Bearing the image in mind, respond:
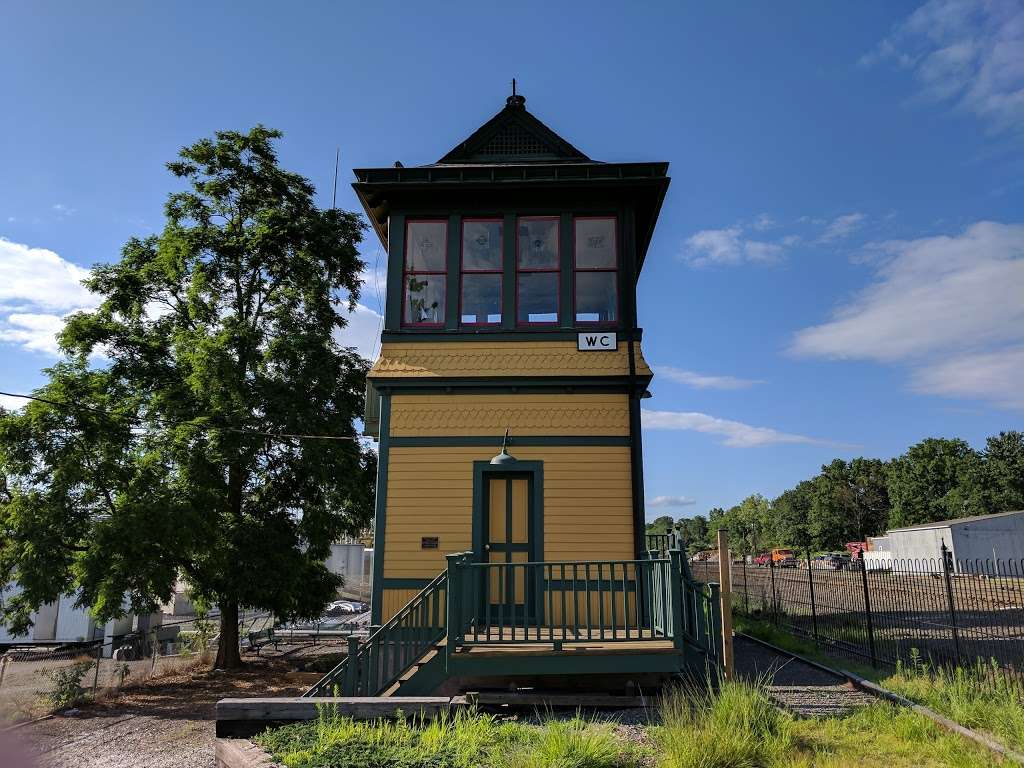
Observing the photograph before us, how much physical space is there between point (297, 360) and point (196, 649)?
1015 cm

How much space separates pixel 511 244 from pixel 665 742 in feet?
→ 28.1

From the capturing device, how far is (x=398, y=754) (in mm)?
6285

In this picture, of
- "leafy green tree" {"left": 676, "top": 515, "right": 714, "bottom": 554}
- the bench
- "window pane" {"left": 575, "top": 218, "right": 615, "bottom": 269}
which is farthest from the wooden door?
"leafy green tree" {"left": 676, "top": 515, "right": 714, "bottom": 554}

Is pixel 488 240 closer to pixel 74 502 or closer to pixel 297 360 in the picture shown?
pixel 297 360

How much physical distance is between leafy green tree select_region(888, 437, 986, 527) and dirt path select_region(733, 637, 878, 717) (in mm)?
80444

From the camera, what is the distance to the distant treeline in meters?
79.4

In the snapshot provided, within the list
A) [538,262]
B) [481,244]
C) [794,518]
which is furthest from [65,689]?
[794,518]

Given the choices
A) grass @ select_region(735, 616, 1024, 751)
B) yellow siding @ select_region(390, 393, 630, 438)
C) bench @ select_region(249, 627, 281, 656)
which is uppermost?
yellow siding @ select_region(390, 393, 630, 438)

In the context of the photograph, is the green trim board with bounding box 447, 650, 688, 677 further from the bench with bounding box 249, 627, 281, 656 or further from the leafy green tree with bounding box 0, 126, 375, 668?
the bench with bounding box 249, 627, 281, 656

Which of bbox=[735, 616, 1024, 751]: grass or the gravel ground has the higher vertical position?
bbox=[735, 616, 1024, 751]: grass

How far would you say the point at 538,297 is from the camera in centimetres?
1247

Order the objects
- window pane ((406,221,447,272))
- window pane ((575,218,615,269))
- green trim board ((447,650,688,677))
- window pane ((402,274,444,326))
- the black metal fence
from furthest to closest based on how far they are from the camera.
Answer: window pane ((406,221,447,272)), window pane ((575,218,615,269)), window pane ((402,274,444,326)), the black metal fence, green trim board ((447,650,688,677))

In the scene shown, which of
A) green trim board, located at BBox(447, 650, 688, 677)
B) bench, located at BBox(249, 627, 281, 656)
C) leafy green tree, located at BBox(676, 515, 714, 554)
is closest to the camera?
green trim board, located at BBox(447, 650, 688, 677)

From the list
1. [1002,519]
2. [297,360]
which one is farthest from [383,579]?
[1002,519]
